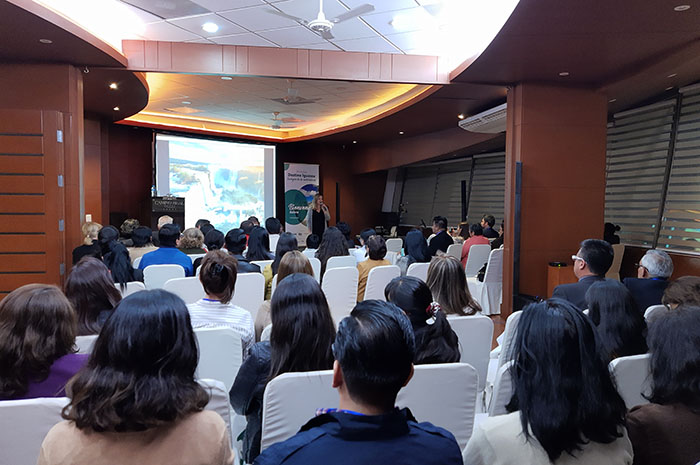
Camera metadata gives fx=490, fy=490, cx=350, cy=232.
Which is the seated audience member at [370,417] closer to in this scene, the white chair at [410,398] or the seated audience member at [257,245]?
the white chair at [410,398]

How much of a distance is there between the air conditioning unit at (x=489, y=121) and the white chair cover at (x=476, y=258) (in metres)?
2.43

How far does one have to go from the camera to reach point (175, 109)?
10500 mm

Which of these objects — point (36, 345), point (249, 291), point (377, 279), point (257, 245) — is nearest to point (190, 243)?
point (257, 245)

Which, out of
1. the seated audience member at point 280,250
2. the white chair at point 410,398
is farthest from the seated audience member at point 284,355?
the seated audience member at point 280,250

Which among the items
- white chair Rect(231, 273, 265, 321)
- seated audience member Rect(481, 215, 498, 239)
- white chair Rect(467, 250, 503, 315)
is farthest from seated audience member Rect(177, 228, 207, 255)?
seated audience member Rect(481, 215, 498, 239)

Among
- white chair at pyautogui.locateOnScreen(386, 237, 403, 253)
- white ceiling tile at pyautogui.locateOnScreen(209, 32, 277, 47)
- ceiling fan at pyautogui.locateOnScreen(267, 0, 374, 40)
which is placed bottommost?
white chair at pyautogui.locateOnScreen(386, 237, 403, 253)

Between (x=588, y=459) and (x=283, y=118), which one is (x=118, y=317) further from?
(x=283, y=118)

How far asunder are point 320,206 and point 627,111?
19.8 ft

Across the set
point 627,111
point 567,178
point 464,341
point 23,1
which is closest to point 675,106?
point 627,111

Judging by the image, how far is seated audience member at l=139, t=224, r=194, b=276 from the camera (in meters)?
4.53

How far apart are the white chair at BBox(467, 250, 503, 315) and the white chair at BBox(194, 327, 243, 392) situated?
15.4 feet

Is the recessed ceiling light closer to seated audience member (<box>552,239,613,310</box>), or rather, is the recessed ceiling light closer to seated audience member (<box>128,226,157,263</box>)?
seated audience member (<box>128,226,157,263</box>)

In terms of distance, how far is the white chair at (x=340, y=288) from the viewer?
442cm

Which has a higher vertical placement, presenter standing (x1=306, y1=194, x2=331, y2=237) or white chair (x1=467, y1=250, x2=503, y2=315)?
presenter standing (x1=306, y1=194, x2=331, y2=237)
